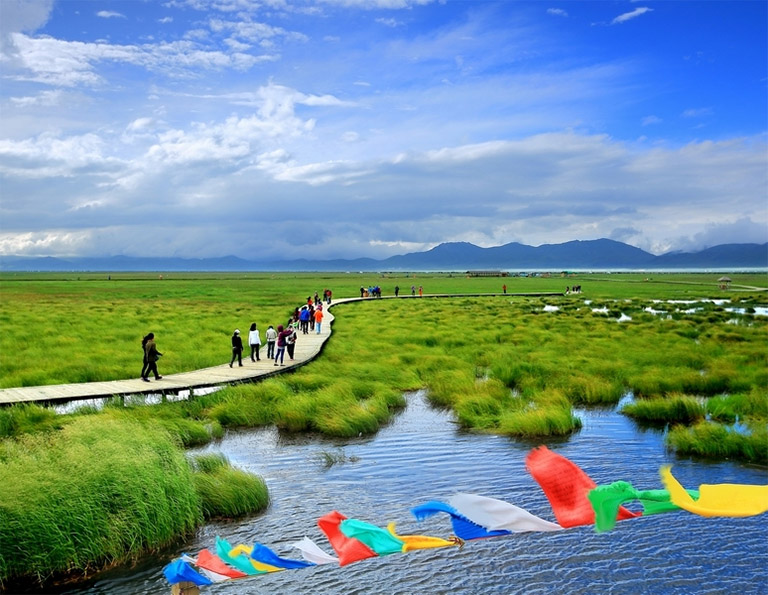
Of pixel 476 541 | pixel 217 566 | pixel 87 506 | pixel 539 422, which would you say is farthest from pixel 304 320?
pixel 217 566

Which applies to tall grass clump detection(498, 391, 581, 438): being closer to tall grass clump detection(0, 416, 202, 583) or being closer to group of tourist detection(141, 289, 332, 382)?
tall grass clump detection(0, 416, 202, 583)

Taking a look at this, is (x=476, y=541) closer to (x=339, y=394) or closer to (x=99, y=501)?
(x=99, y=501)

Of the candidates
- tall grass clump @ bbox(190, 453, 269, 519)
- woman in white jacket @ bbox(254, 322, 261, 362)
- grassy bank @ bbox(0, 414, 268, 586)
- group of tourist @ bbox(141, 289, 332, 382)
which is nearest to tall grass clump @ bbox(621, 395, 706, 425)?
tall grass clump @ bbox(190, 453, 269, 519)

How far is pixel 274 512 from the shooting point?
38.2ft

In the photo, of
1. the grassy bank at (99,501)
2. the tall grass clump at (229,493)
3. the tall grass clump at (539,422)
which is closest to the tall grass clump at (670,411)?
the tall grass clump at (539,422)

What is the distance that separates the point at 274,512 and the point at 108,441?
→ 316 cm

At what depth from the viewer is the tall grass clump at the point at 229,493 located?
11520 millimetres

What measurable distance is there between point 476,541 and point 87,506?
6190 millimetres

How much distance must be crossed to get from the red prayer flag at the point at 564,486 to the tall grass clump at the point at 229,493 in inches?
345

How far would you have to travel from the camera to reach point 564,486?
13.0 ft

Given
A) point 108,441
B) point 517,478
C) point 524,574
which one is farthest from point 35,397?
point 524,574

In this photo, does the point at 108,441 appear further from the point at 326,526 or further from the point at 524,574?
the point at 326,526

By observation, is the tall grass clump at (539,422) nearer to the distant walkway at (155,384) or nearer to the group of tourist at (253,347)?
the distant walkway at (155,384)

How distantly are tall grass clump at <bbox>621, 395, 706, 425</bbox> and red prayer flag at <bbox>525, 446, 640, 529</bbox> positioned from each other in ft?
51.1
